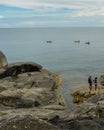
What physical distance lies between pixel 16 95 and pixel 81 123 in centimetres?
1507

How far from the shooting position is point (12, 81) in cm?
4128

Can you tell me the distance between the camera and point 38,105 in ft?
105

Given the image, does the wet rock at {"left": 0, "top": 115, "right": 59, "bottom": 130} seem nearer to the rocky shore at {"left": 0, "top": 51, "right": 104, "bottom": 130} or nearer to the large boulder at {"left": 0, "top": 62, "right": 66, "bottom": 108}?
the rocky shore at {"left": 0, "top": 51, "right": 104, "bottom": 130}

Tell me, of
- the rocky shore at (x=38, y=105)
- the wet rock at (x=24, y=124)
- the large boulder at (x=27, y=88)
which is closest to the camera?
the wet rock at (x=24, y=124)

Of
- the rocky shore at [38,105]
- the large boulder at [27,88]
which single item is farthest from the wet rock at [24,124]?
the large boulder at [27,88]

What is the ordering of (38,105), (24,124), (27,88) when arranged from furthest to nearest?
(27,88) → (38,105) → (24,124)

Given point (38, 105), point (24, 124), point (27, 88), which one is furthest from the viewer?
point (27, 88)

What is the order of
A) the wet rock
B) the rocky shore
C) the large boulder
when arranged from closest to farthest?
the wet rock → the rocky shore → the large boulder

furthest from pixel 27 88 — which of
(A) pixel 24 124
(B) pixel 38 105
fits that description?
(A) pixel 24 124

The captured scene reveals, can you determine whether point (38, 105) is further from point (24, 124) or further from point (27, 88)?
point (24, 124)

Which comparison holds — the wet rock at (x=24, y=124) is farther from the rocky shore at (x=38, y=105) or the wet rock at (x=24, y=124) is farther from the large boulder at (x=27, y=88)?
the large boulder at (x=27, y=88)

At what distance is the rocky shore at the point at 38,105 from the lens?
35.8 ft

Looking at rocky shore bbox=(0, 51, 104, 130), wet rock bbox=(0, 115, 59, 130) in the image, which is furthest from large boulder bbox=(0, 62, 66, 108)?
wet rock bbox=(0, 115, 59, 130)

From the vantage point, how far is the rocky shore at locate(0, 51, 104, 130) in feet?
35.8
